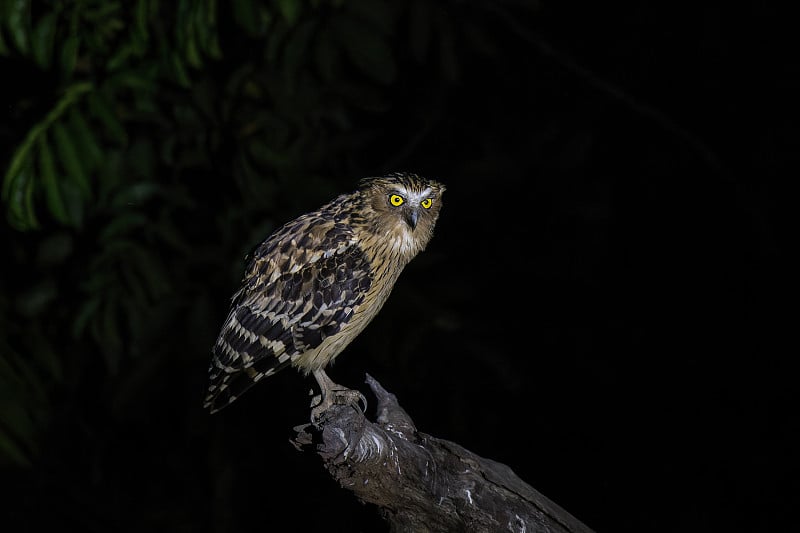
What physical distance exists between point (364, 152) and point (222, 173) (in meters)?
0.55

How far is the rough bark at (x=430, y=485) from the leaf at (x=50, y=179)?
115 cm

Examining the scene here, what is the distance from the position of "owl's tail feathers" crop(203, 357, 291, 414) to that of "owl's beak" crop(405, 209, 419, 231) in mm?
530

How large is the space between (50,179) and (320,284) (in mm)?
914

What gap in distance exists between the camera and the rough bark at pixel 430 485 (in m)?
2.01

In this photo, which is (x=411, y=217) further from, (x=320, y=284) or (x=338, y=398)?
(x=338, y=398)

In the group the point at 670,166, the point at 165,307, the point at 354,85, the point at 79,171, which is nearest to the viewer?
the point at 79,171

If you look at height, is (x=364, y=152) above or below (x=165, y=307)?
above

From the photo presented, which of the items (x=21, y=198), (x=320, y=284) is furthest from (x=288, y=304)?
(x=21, y=198)

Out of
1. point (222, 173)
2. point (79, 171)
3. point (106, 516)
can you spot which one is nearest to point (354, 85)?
point (222, 173)

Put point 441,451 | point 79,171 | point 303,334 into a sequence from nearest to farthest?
point 441,451, point 303,334, point 79,171

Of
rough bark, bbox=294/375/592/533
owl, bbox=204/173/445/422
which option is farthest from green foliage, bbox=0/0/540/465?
rough bark, bbox=294/375/592/533

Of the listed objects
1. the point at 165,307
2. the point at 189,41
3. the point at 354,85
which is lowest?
the point at 165,307

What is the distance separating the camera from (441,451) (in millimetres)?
2154

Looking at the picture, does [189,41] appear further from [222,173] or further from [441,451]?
[441,451]
